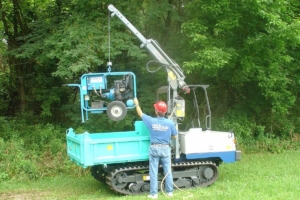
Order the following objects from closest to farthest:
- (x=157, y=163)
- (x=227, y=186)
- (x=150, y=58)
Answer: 1. (x=157, y=163)
2. (x=227, y=186)
3. (x=150, y=58)

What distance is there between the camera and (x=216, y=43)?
39.0ft

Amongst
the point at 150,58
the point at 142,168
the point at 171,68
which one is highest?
the point at 150,58

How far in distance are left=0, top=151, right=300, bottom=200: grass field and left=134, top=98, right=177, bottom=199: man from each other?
0.30 meters

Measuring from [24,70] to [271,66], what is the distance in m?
8.73

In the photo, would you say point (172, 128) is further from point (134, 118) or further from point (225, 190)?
point (134, 118)

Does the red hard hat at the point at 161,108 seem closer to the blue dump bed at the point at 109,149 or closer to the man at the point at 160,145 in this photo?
the man at the point at 160,145

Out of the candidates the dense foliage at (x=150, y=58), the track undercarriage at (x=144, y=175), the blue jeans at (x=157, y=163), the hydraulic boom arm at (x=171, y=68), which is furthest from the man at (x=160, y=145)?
→ the dense foliage at (x=150, y=58)

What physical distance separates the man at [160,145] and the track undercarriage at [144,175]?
18.5 inches

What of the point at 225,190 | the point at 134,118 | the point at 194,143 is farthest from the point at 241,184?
the point at 134,118

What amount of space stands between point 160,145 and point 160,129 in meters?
0.29

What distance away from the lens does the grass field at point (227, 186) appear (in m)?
7.54

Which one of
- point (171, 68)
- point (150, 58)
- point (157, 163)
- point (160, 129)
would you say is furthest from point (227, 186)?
point (150, 58)

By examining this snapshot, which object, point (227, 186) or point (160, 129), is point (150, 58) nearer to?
point (160, 129)

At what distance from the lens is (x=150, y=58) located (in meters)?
12.8
